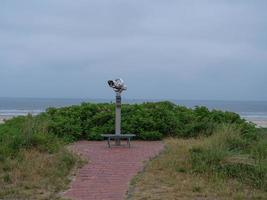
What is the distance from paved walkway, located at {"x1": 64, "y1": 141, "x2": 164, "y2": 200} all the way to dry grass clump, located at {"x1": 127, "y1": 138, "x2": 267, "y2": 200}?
0.28 m

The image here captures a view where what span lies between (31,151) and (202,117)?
7051 mm

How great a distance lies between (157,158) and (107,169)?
4.85 ft

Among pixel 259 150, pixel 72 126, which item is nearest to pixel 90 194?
pixel 259 150

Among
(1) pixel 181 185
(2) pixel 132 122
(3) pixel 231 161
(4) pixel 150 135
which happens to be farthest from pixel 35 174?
(2) pixel 132 122

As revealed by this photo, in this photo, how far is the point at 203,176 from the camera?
10.5m

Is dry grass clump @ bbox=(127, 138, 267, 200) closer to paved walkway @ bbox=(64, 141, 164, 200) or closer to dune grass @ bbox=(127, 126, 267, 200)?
dune grass @ bbox=(127, 126, 267, 200)

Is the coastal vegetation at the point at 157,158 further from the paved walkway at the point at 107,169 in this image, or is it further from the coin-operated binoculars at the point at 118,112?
the coin-operated binoculars at the point at 118,112

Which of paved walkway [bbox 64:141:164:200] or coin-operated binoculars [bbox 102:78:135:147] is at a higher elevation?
coin-operated binoculars [bbox 102:78:135:147]

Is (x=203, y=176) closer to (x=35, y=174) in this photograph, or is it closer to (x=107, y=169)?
(x=107, y=169)

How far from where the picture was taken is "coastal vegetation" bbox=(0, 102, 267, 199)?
977 cm

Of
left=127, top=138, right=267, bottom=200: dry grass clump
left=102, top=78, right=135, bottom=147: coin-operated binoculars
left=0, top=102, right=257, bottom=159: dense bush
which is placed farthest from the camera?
left=0, top=102, right=257, bottom=159: dense bush

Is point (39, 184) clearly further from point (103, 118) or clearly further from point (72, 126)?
point (103, 118)

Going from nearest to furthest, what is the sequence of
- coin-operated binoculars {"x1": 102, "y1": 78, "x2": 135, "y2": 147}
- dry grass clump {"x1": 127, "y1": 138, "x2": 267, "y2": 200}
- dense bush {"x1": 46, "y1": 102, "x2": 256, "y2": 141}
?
dry grass clump {"x1": 127, "y1": 138, "x2": 267, "y2": 200}
coin-operated binoculars {"x1": 102, "y1": 78, "x2": 135, "y2": 147}
dense bush {"x1": 46, "y1": 102, "x2": 256, "y2": 141}

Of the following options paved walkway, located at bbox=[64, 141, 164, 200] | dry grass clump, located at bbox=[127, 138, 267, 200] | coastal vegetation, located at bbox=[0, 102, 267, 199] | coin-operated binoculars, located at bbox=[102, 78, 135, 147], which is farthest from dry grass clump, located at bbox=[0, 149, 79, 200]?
coin-operated binoculars, located at bbox=[102, 78, 135, 147]
